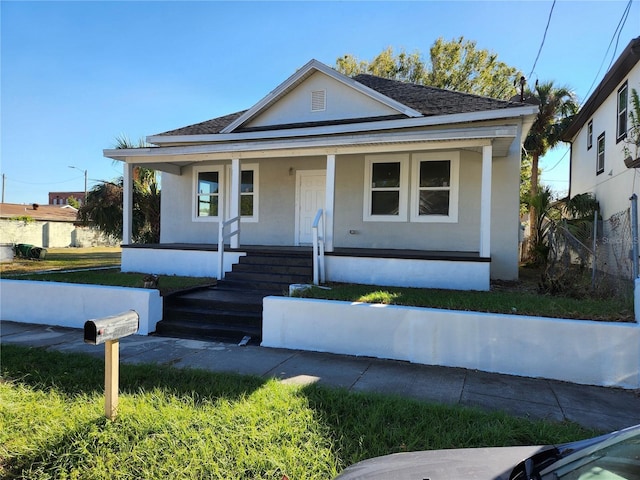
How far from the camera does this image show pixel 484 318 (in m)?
5.04

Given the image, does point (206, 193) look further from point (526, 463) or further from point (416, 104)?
point (526, 463)

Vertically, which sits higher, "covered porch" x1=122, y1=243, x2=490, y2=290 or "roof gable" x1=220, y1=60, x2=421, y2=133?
"roof gable" x1=220, y1=60, x2=421, y2=133

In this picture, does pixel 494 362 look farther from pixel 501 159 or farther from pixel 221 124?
pixel 221 124

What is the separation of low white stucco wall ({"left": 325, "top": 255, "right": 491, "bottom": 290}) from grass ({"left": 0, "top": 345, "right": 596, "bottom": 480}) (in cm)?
369

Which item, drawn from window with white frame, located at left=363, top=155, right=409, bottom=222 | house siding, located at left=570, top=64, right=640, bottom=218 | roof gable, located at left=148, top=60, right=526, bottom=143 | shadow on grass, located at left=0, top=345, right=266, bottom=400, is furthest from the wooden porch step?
house siding, located at left=570, top=64, right=640, bottom=218

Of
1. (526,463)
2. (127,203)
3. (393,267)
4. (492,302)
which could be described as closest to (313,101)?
(127,203)

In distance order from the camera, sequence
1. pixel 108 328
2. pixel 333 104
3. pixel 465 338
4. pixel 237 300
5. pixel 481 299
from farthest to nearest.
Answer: pixel 333 104 → pixel 237 300 → pixel 481 299 → pixel 465 338 → pixel 108 328

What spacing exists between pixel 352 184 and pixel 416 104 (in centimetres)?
260

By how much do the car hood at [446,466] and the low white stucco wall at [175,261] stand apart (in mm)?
7013

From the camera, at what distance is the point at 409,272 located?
24.3ft

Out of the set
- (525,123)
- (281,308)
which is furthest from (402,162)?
(281,308)

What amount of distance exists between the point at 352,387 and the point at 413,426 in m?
1.18

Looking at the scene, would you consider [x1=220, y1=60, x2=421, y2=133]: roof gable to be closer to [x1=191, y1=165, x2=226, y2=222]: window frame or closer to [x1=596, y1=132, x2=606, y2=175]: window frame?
[x1=191, y1=165, x2=226, y2=222]: window frame

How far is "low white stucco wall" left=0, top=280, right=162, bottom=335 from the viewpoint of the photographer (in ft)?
21.7
